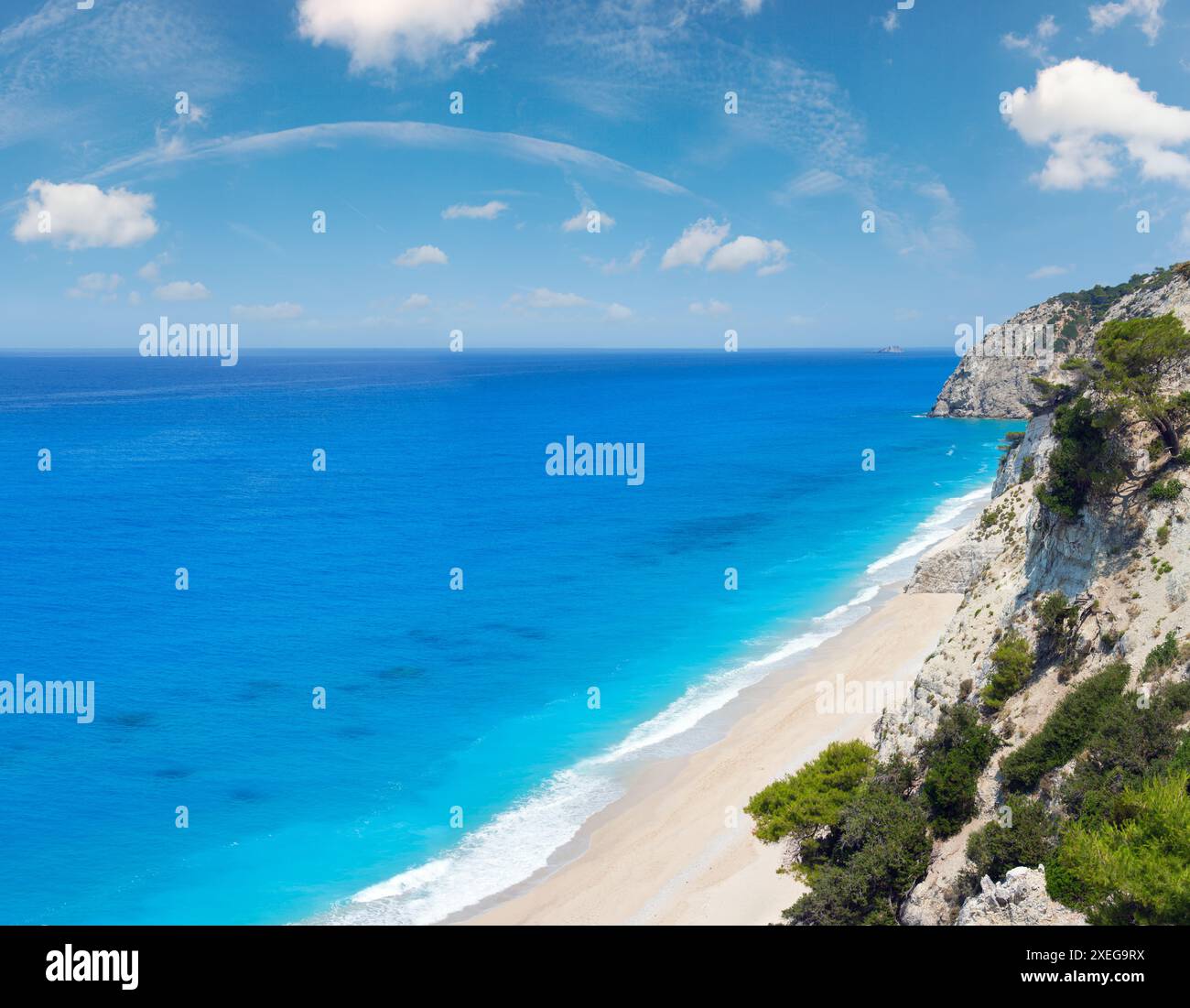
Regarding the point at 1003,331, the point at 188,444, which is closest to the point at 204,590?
the point at 188,444

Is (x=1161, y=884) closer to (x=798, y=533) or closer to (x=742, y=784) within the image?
(x=742, y=784)

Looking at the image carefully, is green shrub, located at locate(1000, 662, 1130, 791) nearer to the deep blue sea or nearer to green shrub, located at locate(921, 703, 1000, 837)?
green shrub, located at locate(921, 703, 1000, 837)

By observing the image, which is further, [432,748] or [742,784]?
[432,748]

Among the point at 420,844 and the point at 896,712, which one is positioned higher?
the point at 896,712

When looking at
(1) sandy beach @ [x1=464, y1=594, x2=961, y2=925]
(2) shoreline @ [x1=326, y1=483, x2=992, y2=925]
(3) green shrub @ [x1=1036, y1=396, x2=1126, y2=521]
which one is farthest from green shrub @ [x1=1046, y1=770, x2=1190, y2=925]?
(3) green shrub @ [x1=1036, y1=396, x2=1126, y2=521]

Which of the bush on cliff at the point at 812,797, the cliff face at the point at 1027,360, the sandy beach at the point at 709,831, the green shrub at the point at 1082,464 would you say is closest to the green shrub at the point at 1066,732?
the bush on cliff at the point at 812,797
